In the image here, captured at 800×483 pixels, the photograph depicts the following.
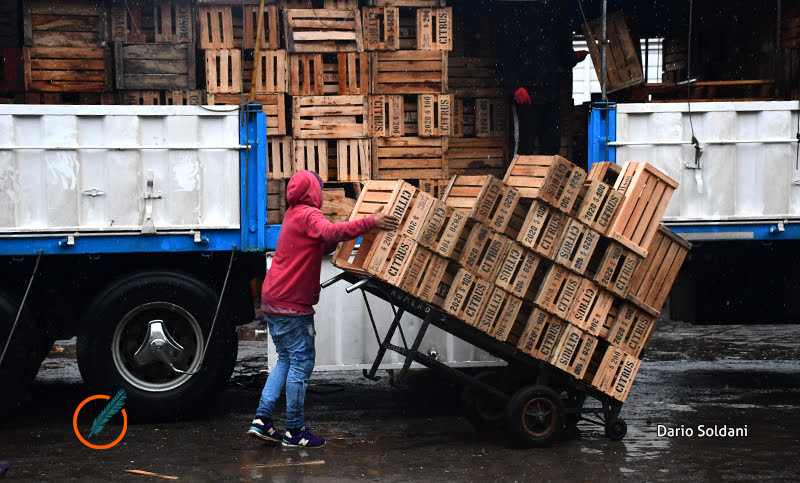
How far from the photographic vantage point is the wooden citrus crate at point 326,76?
9211mm

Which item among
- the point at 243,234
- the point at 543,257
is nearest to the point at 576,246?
the point at 543,257

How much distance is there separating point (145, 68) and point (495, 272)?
484 cm

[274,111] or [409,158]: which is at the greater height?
[274,111]

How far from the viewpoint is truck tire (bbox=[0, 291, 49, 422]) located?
24.0 ft

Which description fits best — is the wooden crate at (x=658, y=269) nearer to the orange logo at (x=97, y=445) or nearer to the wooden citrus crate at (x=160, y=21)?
the orange logo at (x=97, y=445)

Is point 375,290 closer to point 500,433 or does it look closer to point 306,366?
point 306,366

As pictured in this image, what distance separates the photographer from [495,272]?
21.6ft

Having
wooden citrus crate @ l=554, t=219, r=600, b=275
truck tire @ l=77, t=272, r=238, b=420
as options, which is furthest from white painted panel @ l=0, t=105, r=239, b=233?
wooden citrus crate @ l=554, t=219, r=600, b=275

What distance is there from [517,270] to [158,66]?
484 cm

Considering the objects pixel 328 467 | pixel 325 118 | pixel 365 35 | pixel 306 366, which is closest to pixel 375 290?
pixel 306 366

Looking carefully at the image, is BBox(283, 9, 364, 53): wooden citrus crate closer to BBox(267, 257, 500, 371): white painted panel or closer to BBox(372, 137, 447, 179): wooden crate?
BBox(372, 137, 447, 179): wooden crate

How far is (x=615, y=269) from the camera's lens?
6785 mm

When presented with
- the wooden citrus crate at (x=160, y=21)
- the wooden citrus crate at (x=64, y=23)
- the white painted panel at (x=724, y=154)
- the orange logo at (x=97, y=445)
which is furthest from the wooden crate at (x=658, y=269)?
the wooden citrus crate at (x=64, y=23)

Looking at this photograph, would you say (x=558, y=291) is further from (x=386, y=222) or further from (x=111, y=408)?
(x=111, y=408)
